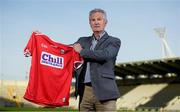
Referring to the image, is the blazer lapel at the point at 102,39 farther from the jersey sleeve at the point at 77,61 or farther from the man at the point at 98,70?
the jersey sleeve at the point at 77,61

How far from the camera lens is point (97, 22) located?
3895 mm

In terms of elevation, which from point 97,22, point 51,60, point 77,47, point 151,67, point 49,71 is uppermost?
point 97,22

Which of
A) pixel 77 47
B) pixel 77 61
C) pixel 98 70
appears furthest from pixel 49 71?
pixel 98 70

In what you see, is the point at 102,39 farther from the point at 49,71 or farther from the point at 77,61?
the point at 49,71

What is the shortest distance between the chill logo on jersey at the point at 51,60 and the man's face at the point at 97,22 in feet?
2.14

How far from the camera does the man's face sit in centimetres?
389

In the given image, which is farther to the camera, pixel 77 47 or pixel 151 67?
pixel 151 67

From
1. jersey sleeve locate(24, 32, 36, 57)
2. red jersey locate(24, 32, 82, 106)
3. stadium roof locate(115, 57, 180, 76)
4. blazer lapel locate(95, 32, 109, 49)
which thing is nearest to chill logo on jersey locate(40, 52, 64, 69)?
red jersey locate(24, 32, 82, 106)

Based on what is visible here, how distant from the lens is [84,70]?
3988 mm

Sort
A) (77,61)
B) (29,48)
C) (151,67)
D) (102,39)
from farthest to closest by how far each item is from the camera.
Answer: (151,67) < (29,48) < (77,61) < (102,39)

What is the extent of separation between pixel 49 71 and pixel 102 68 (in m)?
0.71

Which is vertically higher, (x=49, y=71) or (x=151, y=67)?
(x=49, y=71)

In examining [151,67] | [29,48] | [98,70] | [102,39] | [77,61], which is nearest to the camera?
[98,70]

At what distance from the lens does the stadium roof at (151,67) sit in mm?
42612
